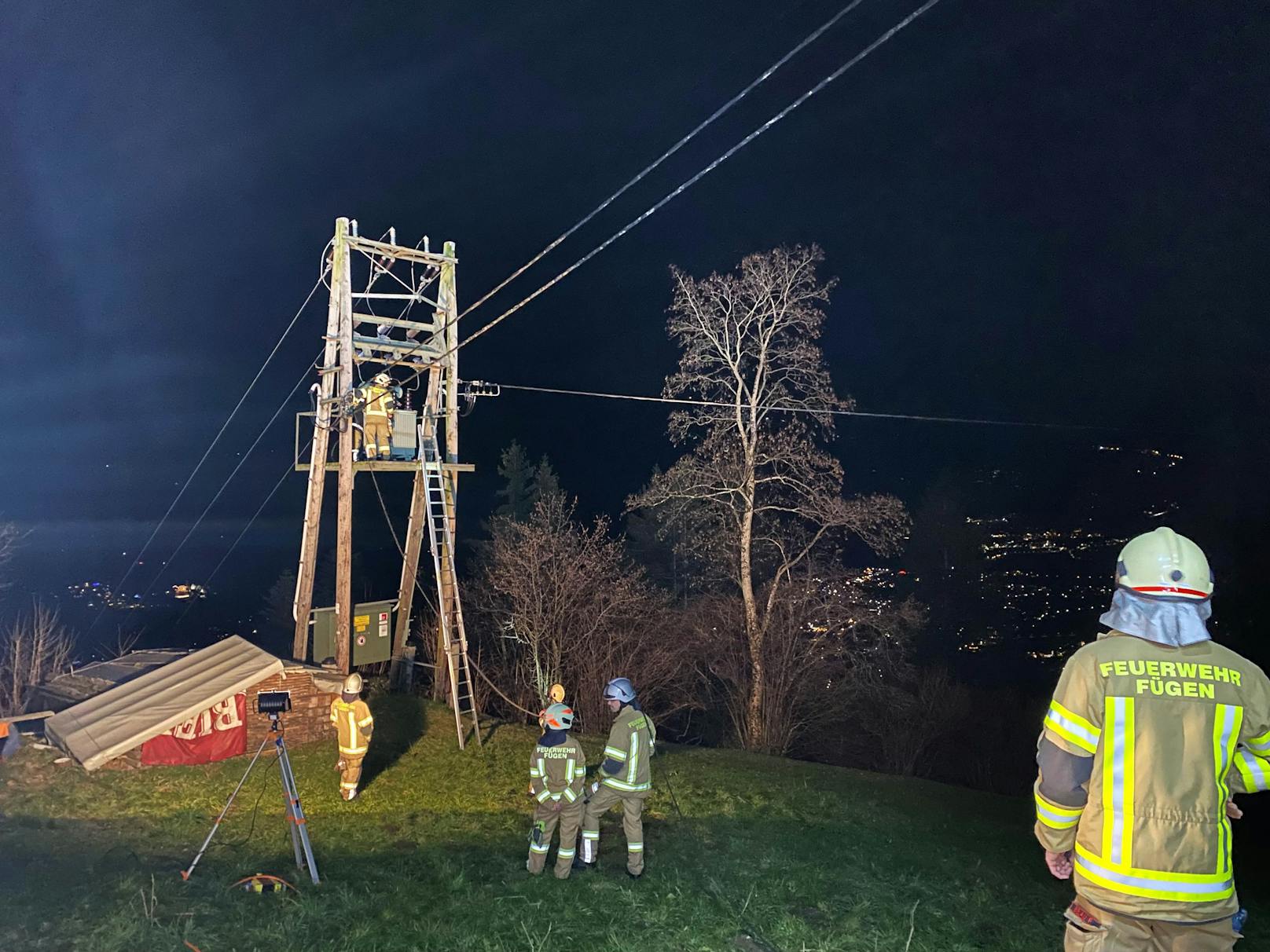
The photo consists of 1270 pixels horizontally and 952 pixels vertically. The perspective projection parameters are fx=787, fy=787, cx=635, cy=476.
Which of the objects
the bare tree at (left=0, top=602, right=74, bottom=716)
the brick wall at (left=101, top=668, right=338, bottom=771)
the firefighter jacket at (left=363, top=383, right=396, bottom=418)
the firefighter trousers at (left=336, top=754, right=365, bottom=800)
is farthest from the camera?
the bare tree at (left=0, top=602, right=74, bottom=716)

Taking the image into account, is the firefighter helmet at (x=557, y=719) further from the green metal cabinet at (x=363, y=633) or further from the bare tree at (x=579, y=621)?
the bare tree at (x=579, y=621)

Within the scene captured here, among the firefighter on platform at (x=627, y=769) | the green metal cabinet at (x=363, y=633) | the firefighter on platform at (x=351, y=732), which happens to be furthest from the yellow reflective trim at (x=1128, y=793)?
the green metal cabinet at (x=363, y=633)

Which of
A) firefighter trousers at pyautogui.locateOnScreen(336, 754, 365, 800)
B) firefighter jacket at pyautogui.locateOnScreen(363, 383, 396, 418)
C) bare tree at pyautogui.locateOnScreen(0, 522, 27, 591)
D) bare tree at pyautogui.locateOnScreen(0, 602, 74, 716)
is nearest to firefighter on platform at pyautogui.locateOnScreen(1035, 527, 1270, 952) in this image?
firefighter trousers at pyautogui.locateOnScreen(336, 754, 365, 800)

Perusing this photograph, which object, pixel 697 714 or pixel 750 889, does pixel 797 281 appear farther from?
pixel 697 714

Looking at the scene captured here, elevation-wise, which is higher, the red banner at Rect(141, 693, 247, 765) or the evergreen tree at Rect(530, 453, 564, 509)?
the evergreen tree at Rect(530, 453, 564, 509)

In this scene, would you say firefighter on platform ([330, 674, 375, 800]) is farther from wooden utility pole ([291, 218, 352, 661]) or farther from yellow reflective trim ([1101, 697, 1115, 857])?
yellow reflective trim ([1101, 697, 1115, 857])

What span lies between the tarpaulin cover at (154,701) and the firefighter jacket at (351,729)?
240cm

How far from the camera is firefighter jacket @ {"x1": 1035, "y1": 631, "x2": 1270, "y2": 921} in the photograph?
334cm

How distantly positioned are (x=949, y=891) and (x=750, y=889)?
2.18m

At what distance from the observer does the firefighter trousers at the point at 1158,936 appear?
3.40m

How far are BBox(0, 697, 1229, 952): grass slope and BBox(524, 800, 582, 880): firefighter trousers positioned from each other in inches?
6.9

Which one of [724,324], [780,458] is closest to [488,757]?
[780,458]

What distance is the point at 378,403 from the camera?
47.4 ft

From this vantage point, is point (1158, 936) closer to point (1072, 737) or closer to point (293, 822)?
point (1072, 737)
